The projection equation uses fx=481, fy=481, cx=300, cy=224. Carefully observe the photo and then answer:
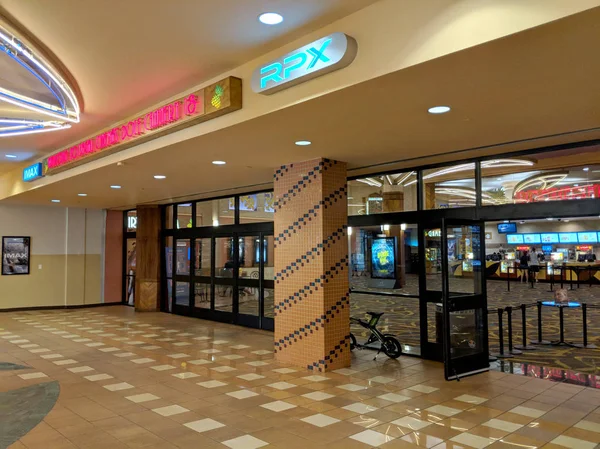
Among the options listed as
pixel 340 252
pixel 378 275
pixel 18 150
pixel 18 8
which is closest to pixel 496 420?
pixel 340 252

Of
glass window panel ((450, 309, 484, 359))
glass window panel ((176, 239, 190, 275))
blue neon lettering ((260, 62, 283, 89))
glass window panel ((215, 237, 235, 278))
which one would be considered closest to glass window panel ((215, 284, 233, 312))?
glass window panel ((215, 237, 235, 278))

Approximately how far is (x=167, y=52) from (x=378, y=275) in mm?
5454

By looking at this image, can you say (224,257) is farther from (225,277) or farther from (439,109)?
(439,109)

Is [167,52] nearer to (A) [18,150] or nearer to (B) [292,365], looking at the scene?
(B) [292,365]

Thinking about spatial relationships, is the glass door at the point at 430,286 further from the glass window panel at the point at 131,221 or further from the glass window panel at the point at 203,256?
the glass window panel at the point at 131,221

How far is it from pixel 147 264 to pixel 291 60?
10.1 meters

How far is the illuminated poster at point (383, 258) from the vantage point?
841 cm

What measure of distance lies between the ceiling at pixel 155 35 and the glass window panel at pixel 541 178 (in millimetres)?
3530

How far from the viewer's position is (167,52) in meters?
4.38

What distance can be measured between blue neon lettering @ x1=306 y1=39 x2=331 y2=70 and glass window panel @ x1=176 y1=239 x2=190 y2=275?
901 centimetres

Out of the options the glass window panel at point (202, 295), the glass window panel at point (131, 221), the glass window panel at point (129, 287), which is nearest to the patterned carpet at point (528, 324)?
the glass window panel at point (202, 295)

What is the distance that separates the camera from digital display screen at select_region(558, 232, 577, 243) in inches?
871

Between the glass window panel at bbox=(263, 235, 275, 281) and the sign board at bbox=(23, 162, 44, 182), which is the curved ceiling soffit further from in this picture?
the glass window panel at bbox=(263, 235, 275, 281)

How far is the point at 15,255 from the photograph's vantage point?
516 inches
